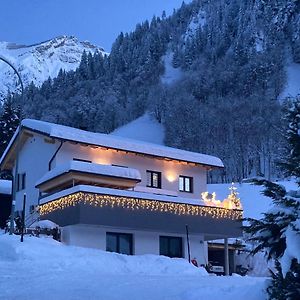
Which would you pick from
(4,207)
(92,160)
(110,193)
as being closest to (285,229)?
(110,193)

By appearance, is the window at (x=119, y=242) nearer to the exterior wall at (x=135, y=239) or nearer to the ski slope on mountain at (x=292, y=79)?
the exterior wall at (x=135, y=239)

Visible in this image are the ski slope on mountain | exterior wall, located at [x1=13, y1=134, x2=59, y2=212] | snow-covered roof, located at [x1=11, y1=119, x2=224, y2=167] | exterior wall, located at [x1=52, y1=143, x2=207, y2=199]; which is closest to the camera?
snow-covered roof, located at [x1=11, y1=119, x2=224, y2=167]

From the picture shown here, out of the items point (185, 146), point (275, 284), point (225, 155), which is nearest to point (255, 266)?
point (275, 284)

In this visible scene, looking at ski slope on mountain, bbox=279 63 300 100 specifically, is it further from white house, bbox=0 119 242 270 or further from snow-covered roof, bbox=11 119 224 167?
white house, bbox=0 119 242 270

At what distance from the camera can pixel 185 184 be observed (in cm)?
3316

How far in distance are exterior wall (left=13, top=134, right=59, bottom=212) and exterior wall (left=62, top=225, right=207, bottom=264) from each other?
609cm

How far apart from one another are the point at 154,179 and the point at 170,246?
4.62 metres

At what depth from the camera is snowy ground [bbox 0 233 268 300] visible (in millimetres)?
9656

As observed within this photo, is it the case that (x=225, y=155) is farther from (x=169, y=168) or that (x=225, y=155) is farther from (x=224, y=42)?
(x=224, y=42)

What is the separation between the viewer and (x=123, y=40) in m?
198

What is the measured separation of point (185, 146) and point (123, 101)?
178ft

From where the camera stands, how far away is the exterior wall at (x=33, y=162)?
3078 centimetres

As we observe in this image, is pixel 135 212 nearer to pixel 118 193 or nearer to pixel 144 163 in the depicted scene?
pixel 118 193

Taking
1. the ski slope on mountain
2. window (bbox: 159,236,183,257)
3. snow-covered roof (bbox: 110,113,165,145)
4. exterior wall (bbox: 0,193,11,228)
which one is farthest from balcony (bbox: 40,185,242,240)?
the ski slope on mountain
